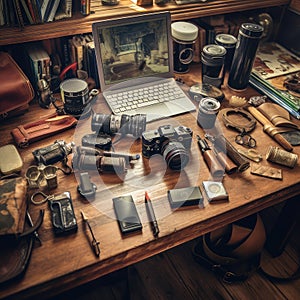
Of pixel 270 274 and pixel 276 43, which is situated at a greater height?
pixel 276 43

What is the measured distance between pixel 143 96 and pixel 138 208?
1.76 ft

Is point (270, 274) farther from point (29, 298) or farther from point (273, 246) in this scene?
point (29, 298)

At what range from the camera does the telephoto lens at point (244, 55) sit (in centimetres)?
140

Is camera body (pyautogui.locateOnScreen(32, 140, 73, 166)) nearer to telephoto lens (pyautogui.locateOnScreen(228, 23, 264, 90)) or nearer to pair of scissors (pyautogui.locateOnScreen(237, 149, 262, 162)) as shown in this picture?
pair of scissors (pyautogui.locateOnScreen(237, 149, 262, 162))

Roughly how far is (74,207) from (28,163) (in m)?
0.24

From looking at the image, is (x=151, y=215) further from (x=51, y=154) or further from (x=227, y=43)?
(x=227, y=43)

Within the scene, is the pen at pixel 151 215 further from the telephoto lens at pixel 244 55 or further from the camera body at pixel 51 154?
the telephoto lens at pixel 244 55

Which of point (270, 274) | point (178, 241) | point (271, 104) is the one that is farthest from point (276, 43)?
point (178, 241)

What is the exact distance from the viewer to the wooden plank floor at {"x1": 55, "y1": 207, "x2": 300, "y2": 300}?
5.10 feet

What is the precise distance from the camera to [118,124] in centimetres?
124

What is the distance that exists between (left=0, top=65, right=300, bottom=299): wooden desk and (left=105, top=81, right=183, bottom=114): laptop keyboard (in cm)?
11

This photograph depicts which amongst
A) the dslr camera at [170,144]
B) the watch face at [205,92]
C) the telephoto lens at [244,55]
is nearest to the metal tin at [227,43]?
the telephoto lens at [244,55]

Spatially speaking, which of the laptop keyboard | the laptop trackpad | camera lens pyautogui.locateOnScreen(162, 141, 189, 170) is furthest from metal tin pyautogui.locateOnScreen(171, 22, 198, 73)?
camera lens pyautogui.locateOnScreen(162, 141, 189, 170)

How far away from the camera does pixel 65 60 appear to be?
1506 millimetres
